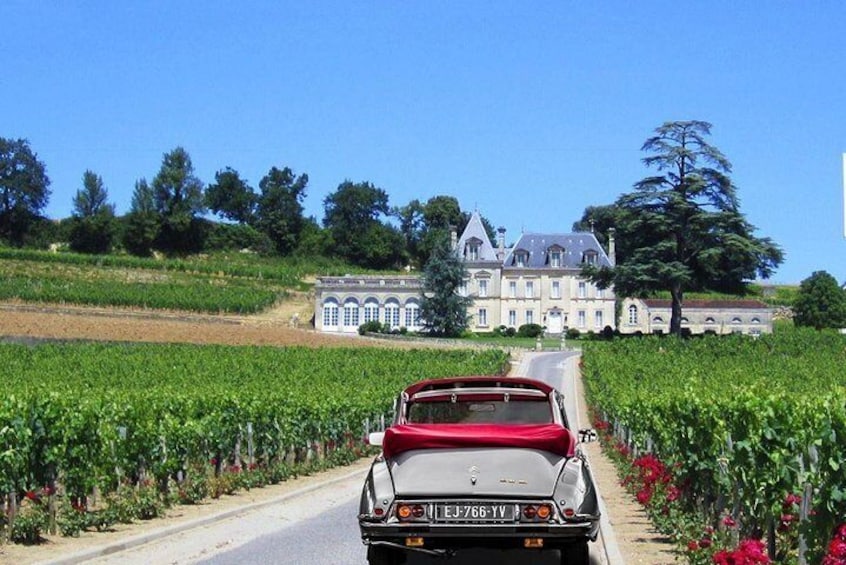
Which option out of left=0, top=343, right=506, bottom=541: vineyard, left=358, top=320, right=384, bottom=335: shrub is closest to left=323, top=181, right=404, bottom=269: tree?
left=358, top=320, right=384, bottom=335: shrub

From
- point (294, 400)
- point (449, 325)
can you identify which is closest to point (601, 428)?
point (294, 400)

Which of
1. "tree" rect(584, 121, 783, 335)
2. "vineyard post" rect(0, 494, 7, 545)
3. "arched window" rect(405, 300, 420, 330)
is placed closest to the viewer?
"vineyard post" rect(0, 494, 7, 545)

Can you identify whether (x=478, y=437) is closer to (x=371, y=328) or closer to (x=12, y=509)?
(x=12, y=509)

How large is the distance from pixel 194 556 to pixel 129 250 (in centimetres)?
11619

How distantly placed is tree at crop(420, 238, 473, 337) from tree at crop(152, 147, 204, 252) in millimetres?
38441

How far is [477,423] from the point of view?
12.1 m

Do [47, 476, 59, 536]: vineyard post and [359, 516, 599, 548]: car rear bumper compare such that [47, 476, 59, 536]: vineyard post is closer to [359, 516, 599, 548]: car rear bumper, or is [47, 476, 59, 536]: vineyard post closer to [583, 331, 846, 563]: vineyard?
[359, 516, 599, 548]: car rear bumper

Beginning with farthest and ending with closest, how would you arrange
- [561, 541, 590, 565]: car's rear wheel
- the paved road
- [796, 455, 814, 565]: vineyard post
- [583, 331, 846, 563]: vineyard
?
1. the paved road
2. [561, 541, 590, 565]: car's rear wheel
3. [796, 455, 814, 565]: vineyard post
4. [583, 331, 846, 563]: vineyard

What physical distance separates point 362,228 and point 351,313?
3622 centimetres

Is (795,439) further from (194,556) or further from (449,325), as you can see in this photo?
(449,325)

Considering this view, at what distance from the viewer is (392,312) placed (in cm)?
10650

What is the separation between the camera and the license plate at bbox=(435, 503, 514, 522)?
34.9ft

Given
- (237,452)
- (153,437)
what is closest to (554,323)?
(237,452)

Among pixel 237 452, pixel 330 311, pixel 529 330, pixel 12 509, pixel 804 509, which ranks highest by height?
pixel 330 311
